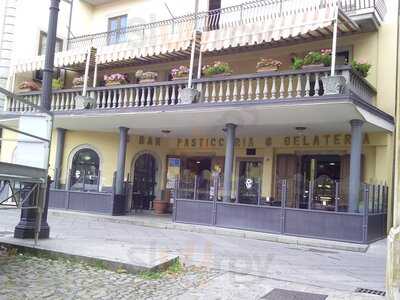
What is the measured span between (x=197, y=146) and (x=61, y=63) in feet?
20.3

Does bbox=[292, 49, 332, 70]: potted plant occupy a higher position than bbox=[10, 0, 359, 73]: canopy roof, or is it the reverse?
bbox=[10, 0, 359, 73]: canopy roof

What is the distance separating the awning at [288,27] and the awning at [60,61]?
538cm

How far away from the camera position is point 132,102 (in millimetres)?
15469

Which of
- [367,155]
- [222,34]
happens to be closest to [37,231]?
[222,34]

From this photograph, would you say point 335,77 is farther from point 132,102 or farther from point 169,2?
point 169,2

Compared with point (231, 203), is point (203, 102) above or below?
above

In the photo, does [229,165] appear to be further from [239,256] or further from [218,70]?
[239,256]

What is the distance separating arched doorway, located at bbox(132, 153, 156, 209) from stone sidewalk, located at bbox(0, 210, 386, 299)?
18.2ft

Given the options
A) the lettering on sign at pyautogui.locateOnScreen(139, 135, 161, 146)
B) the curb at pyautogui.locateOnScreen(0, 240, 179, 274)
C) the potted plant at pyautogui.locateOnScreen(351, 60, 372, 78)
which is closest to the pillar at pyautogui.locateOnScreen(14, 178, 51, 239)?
the curb at pyautogui.locateOnScreen(0, 240, 179, 274)

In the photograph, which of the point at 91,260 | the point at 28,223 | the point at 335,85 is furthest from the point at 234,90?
the point at 91,260

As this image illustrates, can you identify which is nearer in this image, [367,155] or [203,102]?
[203,102]

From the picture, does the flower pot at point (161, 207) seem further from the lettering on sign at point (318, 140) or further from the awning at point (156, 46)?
the awning at point (156, 46)

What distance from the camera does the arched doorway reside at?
19172mm

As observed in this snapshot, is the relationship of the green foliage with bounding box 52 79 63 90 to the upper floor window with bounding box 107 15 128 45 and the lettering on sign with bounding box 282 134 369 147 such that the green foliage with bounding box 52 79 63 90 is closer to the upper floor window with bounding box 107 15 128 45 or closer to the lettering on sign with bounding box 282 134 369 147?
the upper floor window with bounding box 107 15 128 45
